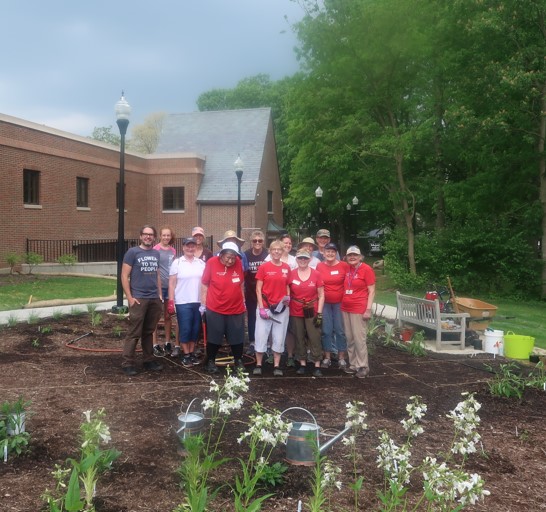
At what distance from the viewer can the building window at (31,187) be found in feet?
72.1

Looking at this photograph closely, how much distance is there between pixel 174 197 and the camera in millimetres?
31672

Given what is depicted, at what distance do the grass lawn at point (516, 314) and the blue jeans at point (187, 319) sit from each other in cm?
575

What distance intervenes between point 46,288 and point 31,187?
8088 millimetres

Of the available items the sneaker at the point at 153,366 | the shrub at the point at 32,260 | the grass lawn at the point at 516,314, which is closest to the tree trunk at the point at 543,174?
the grass lawn at the point at 516,314

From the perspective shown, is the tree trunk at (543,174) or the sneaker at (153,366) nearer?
the sneaker at (153,366)

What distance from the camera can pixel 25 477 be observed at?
3.70 meters

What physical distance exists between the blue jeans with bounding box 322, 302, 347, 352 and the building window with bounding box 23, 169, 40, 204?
18.4 metres

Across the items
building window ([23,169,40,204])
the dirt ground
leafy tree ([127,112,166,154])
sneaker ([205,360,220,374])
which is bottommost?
the dirt ground

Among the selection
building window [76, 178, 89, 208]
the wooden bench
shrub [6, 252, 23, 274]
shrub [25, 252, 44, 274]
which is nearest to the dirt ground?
the wooden bench

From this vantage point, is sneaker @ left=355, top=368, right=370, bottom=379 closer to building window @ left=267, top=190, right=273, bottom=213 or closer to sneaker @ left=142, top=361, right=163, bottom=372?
sneaker @ left=142, top=361, right=163, bottom=372

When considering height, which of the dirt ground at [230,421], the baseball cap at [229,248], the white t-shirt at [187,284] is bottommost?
the dirt ground at [230,421]

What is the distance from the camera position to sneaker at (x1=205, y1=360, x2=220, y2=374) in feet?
21.8

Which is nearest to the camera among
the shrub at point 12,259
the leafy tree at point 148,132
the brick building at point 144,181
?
the shrub at point 12,259

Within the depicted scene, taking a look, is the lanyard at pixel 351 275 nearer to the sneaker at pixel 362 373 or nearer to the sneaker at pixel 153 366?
the sneaker at pixel 362 373
